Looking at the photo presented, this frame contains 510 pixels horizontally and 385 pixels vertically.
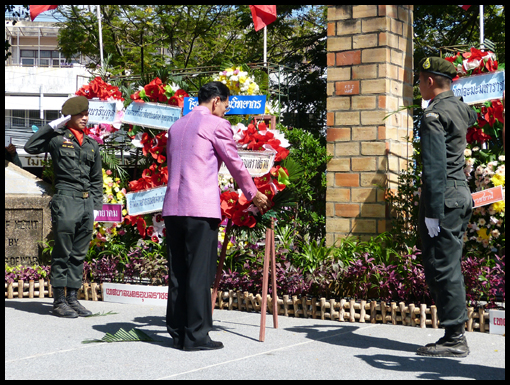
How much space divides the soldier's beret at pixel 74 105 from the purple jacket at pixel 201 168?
1984mm

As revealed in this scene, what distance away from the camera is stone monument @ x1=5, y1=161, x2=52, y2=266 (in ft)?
26.1

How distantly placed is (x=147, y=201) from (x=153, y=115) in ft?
3.27

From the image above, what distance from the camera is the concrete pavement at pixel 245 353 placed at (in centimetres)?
402

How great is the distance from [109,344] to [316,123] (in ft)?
36.4

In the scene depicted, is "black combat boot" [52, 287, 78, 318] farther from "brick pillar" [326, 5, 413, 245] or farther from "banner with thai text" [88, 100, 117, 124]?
"brick pillar" [326, 5, 413, 245]

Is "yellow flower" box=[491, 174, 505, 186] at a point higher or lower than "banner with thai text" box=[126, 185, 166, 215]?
higher

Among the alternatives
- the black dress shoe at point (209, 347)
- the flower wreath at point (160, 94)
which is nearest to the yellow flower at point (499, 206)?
the black dress shoe at point (209, 347)

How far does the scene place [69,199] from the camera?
6.40 metres

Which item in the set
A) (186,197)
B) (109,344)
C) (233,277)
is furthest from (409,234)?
(109,344)

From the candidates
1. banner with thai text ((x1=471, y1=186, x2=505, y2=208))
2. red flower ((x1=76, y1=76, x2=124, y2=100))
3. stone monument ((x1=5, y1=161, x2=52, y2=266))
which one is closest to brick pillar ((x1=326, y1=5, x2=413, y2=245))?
banner with thai text ((x1=471, y1=186, x2=505, y2=208))

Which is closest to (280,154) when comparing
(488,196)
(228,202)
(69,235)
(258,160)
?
(258,160)

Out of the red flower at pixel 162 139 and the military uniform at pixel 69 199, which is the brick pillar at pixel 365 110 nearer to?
the red flower at pixel 162 139

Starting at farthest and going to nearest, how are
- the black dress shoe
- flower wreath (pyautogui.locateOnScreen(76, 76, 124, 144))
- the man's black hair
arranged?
flower wreath (pyautogui.locateOnScreen(76, 76, 124, 144)) < the man's black hair < the black dress shoe
